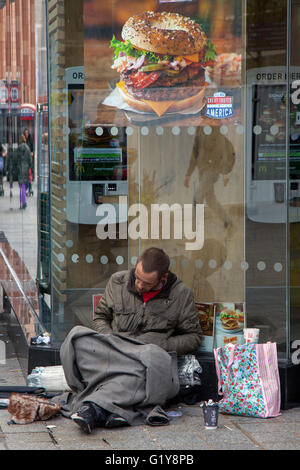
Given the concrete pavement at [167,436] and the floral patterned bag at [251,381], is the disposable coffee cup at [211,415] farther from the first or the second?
the floral patterned bag at [251,381]

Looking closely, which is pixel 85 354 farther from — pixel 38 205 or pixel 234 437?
pixel 38 205

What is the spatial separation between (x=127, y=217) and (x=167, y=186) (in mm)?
347

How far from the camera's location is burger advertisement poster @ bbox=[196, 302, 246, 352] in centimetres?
612

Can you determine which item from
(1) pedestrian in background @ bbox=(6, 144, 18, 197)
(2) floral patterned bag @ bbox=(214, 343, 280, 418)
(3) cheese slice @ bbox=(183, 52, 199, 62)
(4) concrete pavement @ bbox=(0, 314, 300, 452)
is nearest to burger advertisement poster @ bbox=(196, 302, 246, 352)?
(2) floral patterned bag @ bbox=(214, 343, 280, 418)

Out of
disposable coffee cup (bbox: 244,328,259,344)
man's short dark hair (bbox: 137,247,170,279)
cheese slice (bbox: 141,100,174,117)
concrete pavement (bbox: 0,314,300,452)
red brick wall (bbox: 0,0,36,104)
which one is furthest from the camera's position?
red brick wall (bbox: 0,0,36,104)

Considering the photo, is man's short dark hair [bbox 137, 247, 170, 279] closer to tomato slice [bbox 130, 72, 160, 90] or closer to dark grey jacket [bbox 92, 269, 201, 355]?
dark grey jacket [bbox 92, 269, 201, 355]

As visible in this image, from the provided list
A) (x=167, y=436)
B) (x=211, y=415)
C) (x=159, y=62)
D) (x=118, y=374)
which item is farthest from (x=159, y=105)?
(x=167, y=436)

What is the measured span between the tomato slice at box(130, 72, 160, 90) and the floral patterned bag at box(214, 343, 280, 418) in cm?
184

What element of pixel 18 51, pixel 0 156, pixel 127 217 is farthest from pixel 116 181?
pixel 0 156

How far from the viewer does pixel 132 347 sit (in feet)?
17.9

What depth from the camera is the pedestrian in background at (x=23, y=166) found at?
9.08m

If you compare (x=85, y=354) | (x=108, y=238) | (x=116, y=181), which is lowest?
(x=85, y=354)

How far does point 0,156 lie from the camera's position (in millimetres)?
14203

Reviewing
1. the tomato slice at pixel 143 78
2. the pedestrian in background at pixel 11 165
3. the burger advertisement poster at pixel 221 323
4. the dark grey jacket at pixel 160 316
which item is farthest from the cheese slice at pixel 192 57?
the pedestrian in background at pixel 11 165
